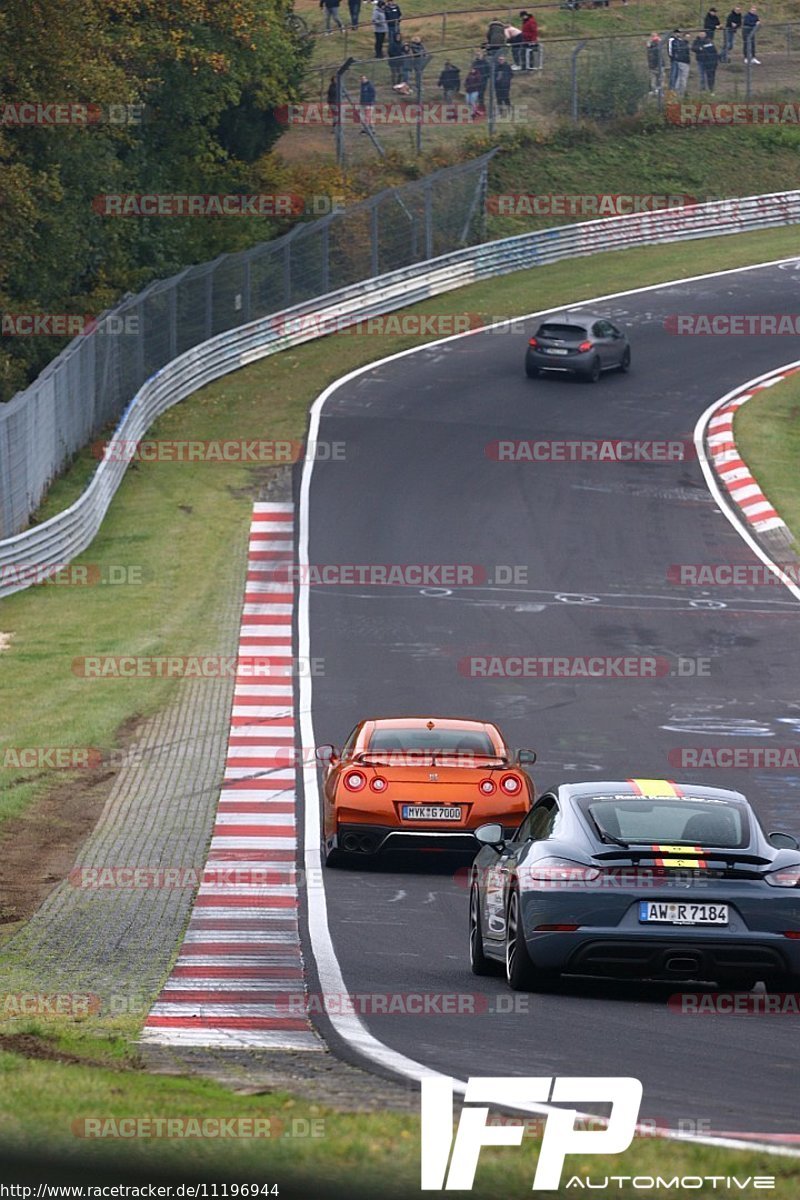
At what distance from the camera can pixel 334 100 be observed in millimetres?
58750

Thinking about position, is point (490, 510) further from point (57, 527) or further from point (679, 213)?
point (679, 213)

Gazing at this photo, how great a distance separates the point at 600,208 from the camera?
2409 inches

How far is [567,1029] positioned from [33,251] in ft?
115

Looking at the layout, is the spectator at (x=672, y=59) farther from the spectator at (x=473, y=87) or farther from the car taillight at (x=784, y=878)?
the car taillight at (x=784, y=878)

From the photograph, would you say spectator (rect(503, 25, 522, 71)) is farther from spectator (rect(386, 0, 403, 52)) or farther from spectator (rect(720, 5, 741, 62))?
spectator (rect(720, 5, 741, 62))

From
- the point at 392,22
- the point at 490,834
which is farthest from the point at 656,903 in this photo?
the point at 392,22

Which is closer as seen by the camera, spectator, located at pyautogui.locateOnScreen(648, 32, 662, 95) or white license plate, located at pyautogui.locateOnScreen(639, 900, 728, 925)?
white license plate, located at pyautogui.locateOnScreen(639, 900, 728, 925)

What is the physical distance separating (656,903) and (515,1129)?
410 cm

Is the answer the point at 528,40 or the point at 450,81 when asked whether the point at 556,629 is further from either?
the point at 528,40

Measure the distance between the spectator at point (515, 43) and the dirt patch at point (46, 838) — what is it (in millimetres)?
46664

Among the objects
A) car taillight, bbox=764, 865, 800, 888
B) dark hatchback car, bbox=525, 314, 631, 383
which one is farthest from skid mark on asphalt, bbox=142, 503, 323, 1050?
dark hatchback car, bbox=525, 314, 631, 383

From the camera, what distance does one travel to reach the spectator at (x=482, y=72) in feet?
201

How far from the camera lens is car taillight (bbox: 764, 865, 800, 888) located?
10883 mm

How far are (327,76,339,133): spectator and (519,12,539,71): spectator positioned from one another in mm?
7606
